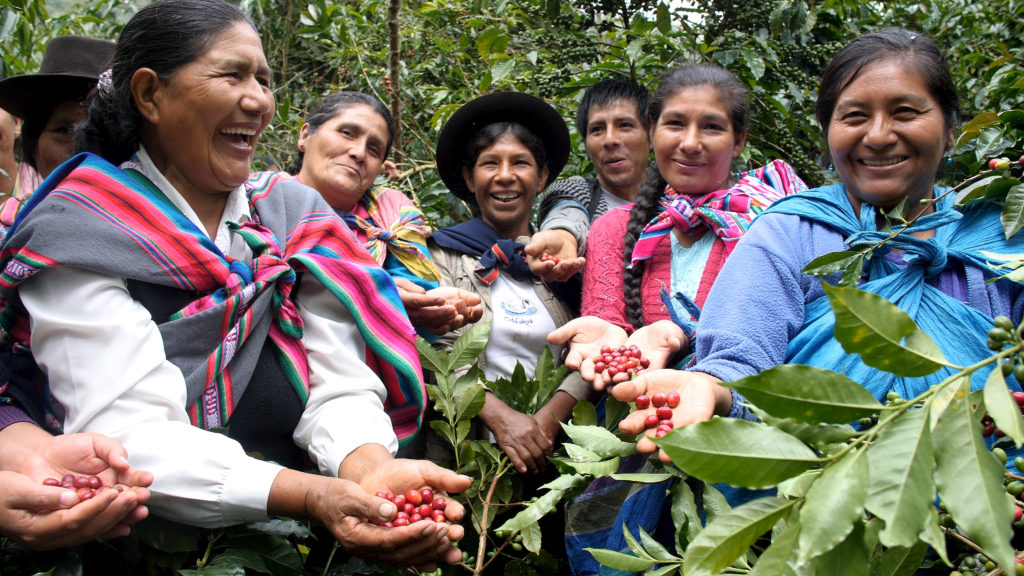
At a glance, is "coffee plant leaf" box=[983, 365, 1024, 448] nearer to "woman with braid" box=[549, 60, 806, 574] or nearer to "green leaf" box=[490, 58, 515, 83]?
"woman with braid" box=[549, 60, 806, 574]

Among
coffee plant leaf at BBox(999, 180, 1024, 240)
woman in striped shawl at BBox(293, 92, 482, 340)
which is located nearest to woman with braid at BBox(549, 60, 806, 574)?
woman in striped shawl at BBox(293, 92, 482, 340)

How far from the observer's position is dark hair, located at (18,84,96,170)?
8.26ft

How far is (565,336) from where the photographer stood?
1986 millimetres

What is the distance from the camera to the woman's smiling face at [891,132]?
160cm

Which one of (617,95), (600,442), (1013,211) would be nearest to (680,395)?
(600,442)

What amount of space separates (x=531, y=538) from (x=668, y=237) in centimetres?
106

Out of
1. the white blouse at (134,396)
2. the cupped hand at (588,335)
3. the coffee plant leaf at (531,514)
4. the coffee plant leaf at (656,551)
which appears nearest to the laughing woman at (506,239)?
the cupped hand at (588,335)

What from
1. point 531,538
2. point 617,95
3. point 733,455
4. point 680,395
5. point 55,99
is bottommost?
point 531,538

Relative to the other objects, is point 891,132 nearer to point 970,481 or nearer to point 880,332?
point 880,332

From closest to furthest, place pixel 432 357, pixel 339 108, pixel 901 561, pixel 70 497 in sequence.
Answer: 1. pixel 901 561
2. pixel 70 497
3. pixel 432 357
4. pixel 339 108

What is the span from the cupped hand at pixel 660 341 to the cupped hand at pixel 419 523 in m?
0.65

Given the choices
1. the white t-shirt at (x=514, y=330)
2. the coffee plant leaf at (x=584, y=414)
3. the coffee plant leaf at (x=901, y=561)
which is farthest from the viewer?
the white t-shirt at (x=514, y=330)

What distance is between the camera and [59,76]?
8.09 feet

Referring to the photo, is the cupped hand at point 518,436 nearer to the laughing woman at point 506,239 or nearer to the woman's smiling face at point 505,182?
the laughing woman at point 506,239
